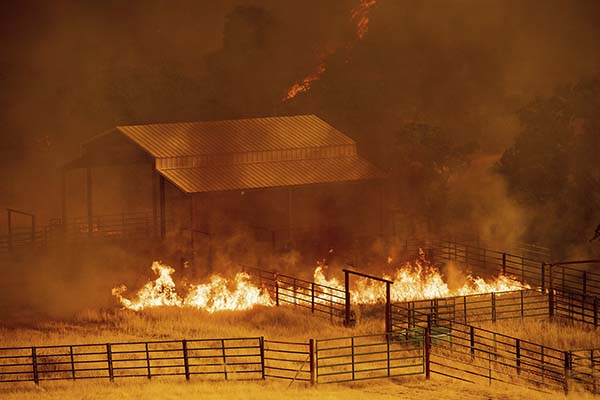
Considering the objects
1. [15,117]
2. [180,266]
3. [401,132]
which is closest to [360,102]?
[401,132]

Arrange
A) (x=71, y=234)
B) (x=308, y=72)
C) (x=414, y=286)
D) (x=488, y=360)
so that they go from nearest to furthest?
(x=488, y=360) < (x=414, y=286) < (x=71, y=234) < (x=308, y=72)

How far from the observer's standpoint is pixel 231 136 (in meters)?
50.9

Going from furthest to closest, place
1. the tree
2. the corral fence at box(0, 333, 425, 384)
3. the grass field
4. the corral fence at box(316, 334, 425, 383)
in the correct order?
the tree < the corral fence at box(316, 334, 425, 383) < the corral fence at box(0, 333, 425, 384) < the grass field

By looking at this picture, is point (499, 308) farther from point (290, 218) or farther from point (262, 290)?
point (290, 218)

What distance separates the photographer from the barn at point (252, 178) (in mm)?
47781

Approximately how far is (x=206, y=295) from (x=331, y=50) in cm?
3755

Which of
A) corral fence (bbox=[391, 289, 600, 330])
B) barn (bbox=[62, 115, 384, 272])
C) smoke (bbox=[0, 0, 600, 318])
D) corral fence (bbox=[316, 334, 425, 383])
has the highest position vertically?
smoke (bbox=[0, 0, 600, 318])

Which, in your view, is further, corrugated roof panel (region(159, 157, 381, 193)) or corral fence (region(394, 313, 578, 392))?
corrugated roof panel (region(159, 157, 381, 193))

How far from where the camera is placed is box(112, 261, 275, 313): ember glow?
42781 mm

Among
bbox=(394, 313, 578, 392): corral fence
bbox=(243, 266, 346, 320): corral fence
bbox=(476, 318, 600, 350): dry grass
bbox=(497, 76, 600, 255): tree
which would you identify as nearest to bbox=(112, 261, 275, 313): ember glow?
bbox=(243, 266, 346, 320): corral fence

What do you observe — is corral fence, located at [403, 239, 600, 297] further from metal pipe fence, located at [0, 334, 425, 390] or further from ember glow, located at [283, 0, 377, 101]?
ember glow, located at [283, 0, 377, 101]

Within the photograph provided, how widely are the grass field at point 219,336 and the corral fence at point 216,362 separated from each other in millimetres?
477

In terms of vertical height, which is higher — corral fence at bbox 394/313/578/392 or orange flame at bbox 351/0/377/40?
orange flame at bbox 351/0/377/40

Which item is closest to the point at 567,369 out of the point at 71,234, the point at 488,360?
the point at 488,360
